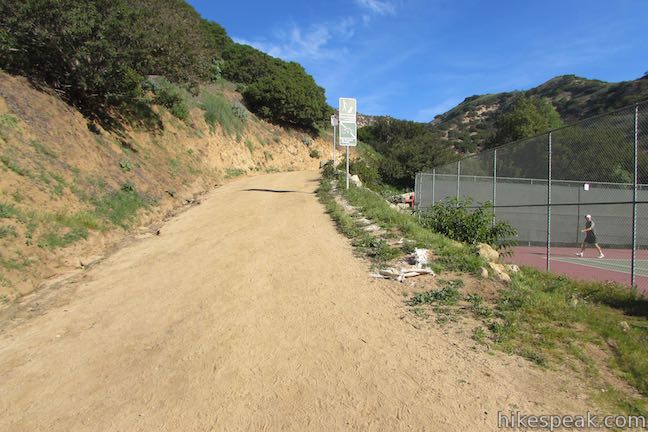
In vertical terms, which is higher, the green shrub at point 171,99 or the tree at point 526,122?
the tree at point 526,122

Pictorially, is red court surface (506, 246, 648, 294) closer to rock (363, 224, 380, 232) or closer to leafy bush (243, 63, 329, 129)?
rock (363, 224, 380, 232)

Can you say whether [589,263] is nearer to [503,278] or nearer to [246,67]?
[503,278]

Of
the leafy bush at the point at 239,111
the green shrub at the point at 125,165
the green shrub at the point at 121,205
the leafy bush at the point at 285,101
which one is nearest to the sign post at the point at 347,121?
the green shrub at the point at 125,165

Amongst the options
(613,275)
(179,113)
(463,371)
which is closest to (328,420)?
(463,371)

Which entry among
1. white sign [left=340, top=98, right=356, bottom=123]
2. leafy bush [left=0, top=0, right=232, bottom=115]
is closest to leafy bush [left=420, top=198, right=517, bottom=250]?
white sign [left=340, top=98, right=356, bottom=123]

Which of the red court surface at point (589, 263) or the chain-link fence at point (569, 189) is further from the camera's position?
the red court surface at point (589, 263)

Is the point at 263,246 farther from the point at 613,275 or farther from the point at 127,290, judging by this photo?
the point at 613,275

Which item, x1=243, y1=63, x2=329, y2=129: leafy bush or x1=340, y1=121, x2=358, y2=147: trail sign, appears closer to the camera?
x1=340, y1=121, x2=358, y2=147: trail sign

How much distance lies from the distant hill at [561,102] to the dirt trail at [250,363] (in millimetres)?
66905

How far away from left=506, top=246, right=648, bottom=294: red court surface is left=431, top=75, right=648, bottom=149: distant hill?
52.9m

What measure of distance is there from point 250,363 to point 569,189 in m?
16.2

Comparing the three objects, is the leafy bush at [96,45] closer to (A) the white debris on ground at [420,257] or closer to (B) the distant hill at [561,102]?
(A) the white debris on ground at [420,257]

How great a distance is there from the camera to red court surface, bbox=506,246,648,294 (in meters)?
10.7

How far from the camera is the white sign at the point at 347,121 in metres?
17.0
